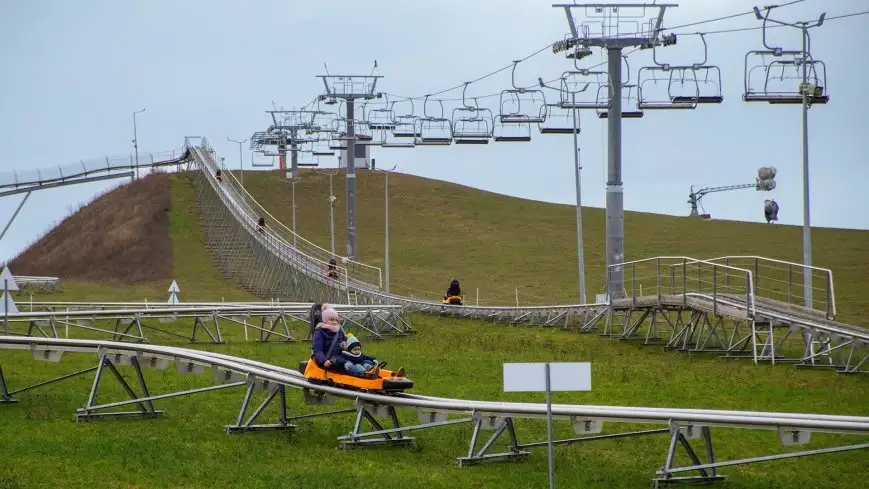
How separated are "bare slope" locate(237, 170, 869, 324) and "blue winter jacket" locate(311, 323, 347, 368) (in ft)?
163

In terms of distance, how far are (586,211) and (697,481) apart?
316 ft

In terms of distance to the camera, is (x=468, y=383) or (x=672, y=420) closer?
(x=672, y=420)

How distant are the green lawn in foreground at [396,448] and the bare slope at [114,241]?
5744 cm

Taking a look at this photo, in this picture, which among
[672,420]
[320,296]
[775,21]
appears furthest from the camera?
[320,296]

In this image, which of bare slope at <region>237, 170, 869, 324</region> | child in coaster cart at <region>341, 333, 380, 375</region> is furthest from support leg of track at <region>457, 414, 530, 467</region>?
bare slope at <region>237, 170, 869, 324</region>

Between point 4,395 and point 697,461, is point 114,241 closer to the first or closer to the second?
point 4,395

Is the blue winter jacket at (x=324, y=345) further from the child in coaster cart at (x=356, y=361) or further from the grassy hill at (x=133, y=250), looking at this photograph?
the grassy hill at (x=133, y=250)

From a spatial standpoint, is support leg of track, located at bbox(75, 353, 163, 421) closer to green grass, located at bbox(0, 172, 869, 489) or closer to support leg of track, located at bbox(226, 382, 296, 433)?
green grass, located at bbox(0, 172, 869, 489)

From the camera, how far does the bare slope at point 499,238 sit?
277 feet

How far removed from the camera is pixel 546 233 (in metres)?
107

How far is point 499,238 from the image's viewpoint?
104625 millimetres

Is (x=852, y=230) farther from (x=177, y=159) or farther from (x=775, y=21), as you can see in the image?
(x=775, y=21)

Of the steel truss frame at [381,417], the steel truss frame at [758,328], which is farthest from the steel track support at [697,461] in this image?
the steel truss frame at [758,328]

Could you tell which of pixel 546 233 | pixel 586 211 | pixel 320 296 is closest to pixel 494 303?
pixel 320 296
